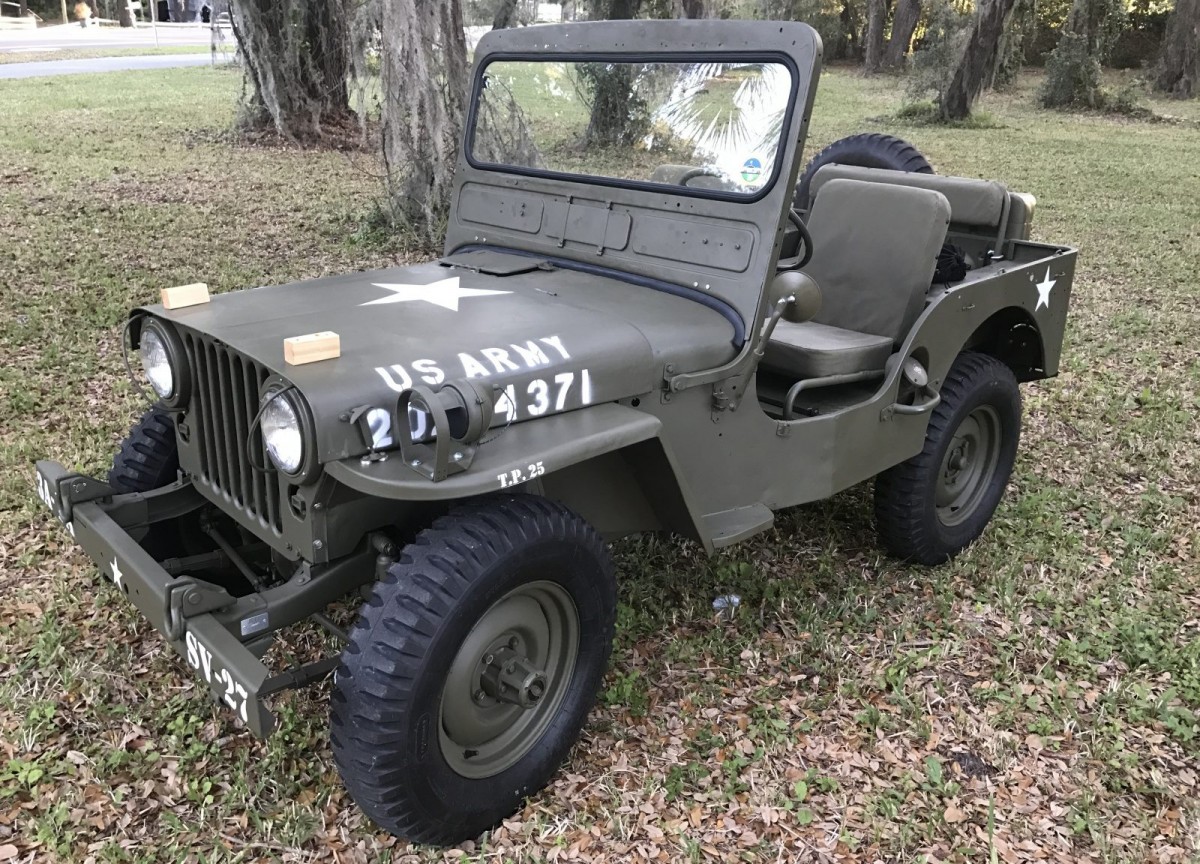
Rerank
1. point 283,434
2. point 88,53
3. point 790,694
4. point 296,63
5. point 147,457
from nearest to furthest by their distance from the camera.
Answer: point 283,434 → point 147,457 → point 790,694 → point 296,63 → point 88,53

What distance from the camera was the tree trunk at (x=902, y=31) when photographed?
858 inches

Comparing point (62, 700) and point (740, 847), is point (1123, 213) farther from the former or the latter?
point (62, 700)

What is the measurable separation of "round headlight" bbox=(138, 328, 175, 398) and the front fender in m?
0.71

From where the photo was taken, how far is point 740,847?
2.48 metres

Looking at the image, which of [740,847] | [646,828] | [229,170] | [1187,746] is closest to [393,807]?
[646,828]

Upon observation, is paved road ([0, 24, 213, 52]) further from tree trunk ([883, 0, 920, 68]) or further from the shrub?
the shrub

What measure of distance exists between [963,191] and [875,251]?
2.37 feet

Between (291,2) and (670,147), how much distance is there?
8987mm

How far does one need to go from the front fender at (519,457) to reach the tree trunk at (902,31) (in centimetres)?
2231

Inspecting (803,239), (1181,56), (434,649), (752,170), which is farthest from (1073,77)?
(434,649)

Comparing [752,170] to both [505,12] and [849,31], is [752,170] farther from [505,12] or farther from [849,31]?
[849,31]

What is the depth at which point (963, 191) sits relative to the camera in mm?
3984

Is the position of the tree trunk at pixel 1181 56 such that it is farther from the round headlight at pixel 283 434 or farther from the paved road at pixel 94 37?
the round headlight at pixel 283 434

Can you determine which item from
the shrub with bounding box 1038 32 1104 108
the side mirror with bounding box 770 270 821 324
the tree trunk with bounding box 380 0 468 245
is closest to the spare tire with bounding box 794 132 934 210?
the side mirror with bounding box 770 270 821 324
